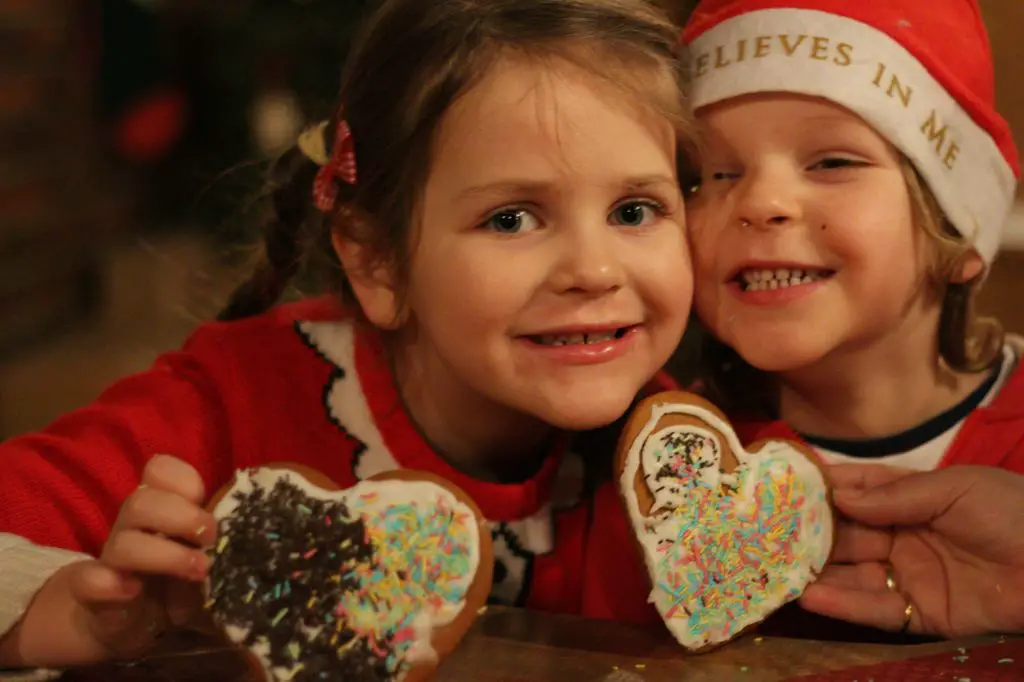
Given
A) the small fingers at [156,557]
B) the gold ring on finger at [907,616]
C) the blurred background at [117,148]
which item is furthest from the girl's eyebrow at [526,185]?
the blurred background at [117,148]

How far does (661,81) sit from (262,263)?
602 millimetres

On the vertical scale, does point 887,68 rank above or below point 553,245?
above

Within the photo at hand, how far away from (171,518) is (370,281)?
41cm

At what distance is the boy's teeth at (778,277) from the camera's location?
114 cm

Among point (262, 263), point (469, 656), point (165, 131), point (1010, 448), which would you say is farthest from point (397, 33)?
point (165, 131)

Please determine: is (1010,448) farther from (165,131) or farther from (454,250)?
(165,131)

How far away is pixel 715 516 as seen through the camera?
1.02 meters

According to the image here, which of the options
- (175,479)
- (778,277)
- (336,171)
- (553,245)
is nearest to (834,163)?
(778,277)

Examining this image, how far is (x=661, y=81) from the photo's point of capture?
110 cm

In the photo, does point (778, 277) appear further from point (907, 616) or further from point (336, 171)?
point (336, 171)

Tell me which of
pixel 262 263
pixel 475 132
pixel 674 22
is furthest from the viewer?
pixel 262 263

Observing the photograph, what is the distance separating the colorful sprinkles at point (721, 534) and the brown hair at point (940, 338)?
0.28m

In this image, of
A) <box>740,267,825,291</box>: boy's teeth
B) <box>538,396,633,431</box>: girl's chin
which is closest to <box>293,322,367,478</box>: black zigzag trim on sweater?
<box>538,396,633,431</box>: girl's chin

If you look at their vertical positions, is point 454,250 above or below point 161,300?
above
